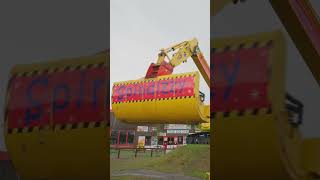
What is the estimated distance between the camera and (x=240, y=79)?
6.74 feet

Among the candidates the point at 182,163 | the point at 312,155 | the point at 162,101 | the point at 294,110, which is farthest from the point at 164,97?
the point at 294,110

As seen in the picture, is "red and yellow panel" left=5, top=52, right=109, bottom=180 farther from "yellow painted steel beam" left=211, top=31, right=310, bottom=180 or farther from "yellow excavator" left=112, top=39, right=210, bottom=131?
"yellow excavator" left=112, top=39, right=210, bottom=131

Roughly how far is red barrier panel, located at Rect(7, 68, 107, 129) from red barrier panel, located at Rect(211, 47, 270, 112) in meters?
0.65

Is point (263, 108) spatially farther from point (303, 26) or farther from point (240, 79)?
point (303, 26)

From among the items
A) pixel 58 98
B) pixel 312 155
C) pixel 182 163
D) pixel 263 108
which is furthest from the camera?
pixel 182 163

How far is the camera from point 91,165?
2348mm

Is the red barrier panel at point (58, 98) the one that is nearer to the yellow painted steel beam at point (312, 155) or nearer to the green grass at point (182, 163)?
the yellow painted steel beam at point (312, 155)

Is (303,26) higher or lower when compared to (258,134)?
higher

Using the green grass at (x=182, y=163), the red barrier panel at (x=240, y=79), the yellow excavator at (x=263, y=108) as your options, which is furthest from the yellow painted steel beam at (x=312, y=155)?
the green grass at (x=182, y=163)

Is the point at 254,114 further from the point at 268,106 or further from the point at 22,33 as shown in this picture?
the point at 22,33

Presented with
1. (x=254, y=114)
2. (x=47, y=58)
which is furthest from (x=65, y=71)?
(x=254, y=114)

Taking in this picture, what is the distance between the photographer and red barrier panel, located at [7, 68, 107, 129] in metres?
2.32

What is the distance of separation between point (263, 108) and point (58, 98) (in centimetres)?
116

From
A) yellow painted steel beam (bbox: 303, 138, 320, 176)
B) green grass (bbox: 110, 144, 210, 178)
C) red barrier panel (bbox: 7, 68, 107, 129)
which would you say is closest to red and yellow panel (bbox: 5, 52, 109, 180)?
red barrier panel (bbox: 7, 68, 107, 129)
